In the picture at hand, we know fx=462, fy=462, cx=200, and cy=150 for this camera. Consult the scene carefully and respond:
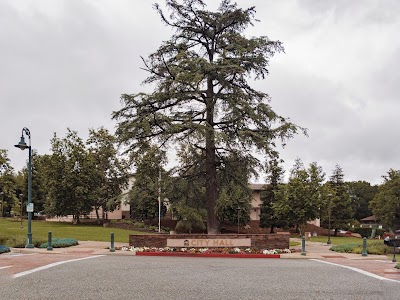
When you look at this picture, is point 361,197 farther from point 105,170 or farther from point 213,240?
point 213,240

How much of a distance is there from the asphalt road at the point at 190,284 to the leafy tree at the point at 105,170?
47.6 meters

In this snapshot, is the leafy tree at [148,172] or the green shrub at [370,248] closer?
the green shrub at [370,248]

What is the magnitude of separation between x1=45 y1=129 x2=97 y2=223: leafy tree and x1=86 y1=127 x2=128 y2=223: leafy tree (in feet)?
3.74

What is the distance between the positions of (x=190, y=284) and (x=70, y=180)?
49412mm

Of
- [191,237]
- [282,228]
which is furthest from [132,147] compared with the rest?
[282,228]

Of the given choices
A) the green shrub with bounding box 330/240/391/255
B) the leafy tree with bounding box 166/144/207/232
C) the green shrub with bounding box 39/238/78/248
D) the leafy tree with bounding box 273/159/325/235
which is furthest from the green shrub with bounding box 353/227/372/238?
the green shrub with bounding box 39/238/78/248

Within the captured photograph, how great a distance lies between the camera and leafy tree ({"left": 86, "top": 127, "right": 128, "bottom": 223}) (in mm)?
60756

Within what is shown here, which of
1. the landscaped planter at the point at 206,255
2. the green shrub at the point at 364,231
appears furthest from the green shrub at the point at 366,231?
the landscaped planter at the point at 206,255

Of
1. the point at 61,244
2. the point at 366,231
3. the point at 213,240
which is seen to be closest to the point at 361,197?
the point at 366,231

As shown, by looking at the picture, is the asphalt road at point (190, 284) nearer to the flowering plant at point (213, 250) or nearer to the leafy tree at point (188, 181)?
the flowering plant at point (213, 250)

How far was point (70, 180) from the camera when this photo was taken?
57.5 meters

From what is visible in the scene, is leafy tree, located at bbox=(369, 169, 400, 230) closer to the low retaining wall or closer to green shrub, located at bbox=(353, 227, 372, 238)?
green shrub, located at bbox=(353, 227, 372, 238)

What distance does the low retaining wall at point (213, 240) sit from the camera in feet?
74.8

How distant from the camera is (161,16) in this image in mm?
26797
